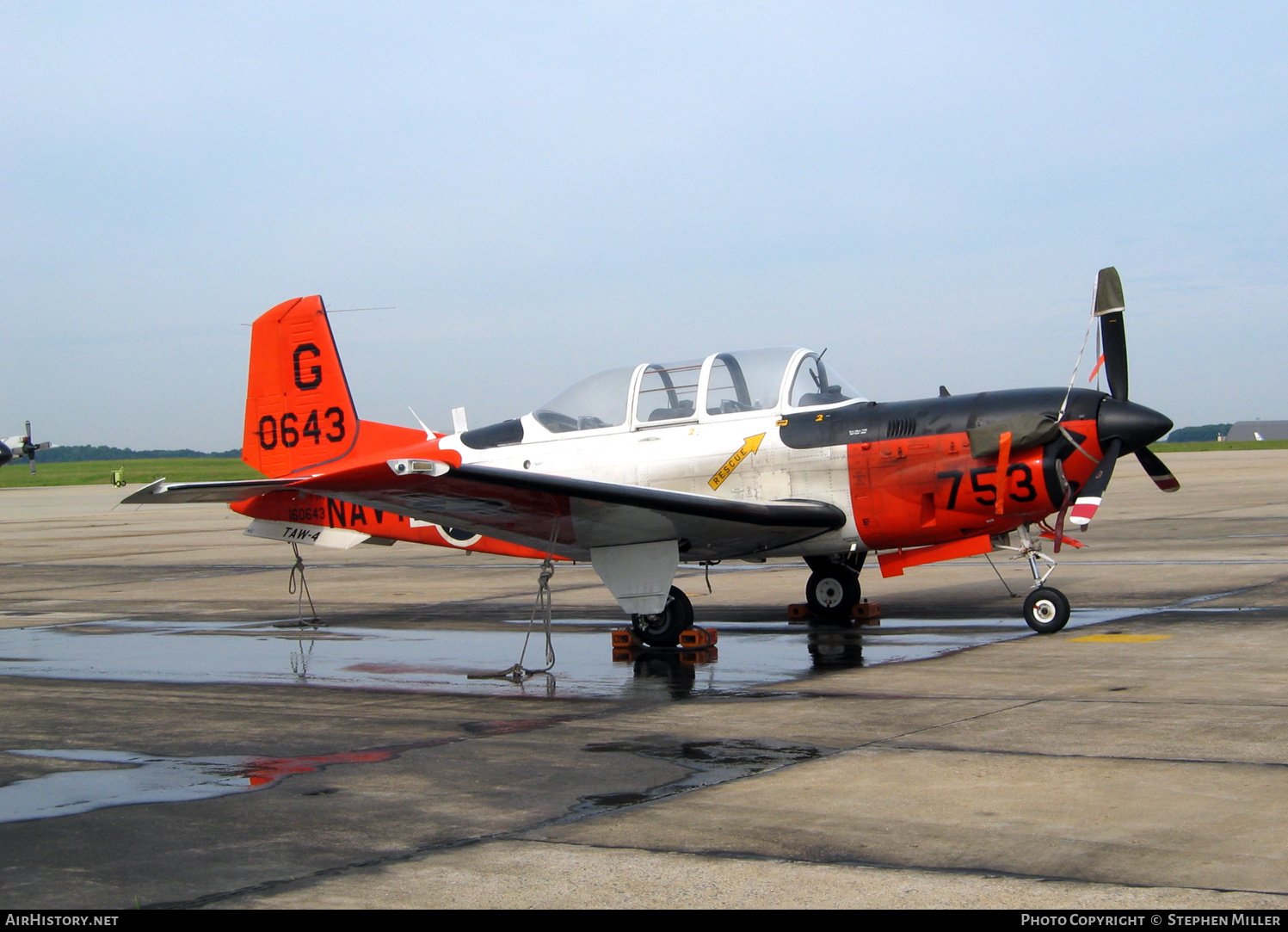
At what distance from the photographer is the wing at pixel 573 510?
30.1ft

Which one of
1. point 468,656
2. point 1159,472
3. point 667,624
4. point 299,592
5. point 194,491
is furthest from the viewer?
point 299,592

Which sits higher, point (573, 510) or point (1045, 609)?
point (573, 510)

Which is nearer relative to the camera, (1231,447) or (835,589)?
(835,589)

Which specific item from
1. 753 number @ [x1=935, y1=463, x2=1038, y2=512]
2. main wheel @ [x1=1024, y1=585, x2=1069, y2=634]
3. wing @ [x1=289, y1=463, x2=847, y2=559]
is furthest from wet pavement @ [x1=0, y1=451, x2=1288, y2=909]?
753 number @ [x1=935, y1=463, x2=1038, y2=512]

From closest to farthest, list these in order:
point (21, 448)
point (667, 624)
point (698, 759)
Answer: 1. point (698, 759)
2. point (667, 624)
3. point (21, 448)

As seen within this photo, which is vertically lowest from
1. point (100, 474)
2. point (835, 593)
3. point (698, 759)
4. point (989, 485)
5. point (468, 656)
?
point (698, 759)

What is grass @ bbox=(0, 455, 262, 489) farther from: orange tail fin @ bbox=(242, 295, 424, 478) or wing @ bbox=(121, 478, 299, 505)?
wing @ bbox=(121, 478, 299, 505)

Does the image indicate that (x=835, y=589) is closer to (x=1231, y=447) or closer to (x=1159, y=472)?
(x=1159, y=472)

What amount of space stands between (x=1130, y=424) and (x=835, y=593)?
140 inches

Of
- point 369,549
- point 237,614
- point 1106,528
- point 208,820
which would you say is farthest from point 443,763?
point 369,549

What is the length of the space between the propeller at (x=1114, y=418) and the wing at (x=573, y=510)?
7.26 ft

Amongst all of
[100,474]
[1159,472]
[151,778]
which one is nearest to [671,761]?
[151,778]

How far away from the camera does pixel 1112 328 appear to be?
11000mm

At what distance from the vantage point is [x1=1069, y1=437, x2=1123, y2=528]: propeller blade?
10.2m
